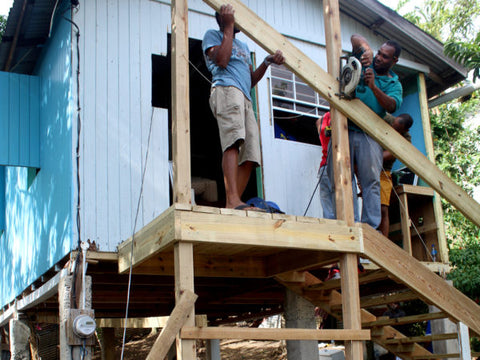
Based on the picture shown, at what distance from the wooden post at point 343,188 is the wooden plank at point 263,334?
0.13m

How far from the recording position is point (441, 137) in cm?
1722

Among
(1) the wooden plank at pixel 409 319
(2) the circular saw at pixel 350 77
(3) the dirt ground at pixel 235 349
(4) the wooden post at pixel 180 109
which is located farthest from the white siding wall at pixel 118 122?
(3) the dirt ground at pixel 235 349

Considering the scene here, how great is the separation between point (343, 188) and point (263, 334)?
62.4 inches

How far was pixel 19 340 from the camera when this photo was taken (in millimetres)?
9328

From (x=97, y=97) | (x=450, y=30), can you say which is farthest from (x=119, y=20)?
(x=450, y=30)

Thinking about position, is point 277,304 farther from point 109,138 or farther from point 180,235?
point 180,235

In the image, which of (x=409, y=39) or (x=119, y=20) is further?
(x=409, y=39)

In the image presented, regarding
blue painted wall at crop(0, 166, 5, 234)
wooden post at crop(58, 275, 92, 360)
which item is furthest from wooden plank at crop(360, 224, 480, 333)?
blue painted wall at crop(0, 166, 5, 234)

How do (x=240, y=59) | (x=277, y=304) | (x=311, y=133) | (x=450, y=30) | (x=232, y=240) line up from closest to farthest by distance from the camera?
(x=232, y=240) < (x=240, y=59) < (x=311, y=133) < (x=277, y=304) < (x=450, y=30)

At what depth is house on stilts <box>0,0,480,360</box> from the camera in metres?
5.03

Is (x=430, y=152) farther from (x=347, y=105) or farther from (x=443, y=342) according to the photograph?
(x=347, y=105)

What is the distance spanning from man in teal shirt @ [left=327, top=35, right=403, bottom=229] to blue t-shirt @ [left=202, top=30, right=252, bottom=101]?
1166 mm

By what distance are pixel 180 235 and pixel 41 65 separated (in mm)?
5120

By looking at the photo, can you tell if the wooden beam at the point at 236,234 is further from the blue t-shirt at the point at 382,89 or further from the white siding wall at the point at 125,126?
the blue t-shirt at the point at 382,89
